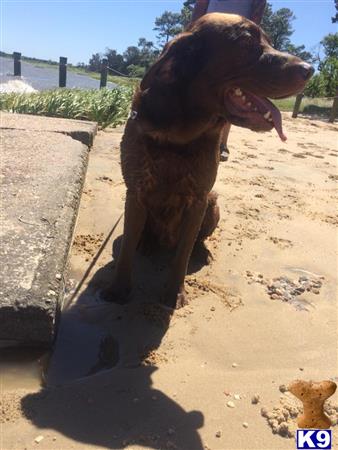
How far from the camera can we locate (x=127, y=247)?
2.87 metres

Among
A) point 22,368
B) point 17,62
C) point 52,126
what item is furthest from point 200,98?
point 17,62

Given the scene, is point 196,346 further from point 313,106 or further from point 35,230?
point 313,106

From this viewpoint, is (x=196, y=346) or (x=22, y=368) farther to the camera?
(x=196, y=346)

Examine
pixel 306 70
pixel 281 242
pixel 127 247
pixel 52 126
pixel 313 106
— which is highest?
pixel 306 70

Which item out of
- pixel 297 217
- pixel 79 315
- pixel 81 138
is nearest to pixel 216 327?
pixel 79 315

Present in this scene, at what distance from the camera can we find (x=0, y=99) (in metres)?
8.53

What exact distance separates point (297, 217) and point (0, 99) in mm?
6124

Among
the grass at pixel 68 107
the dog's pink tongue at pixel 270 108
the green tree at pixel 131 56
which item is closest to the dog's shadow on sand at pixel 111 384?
the dog's pink tongue at pixel 270 108

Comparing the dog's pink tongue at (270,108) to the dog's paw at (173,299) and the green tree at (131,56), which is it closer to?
the dog's paw at (173,299)

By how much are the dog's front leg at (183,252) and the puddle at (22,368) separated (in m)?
0.92

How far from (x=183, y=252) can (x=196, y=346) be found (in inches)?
23.1

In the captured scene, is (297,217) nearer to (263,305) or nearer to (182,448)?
(263,305)

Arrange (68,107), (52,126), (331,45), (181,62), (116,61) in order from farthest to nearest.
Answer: (116,61), (331,45), (68,107), (52,126), (181,62)

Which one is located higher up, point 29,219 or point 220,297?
point 29,219
